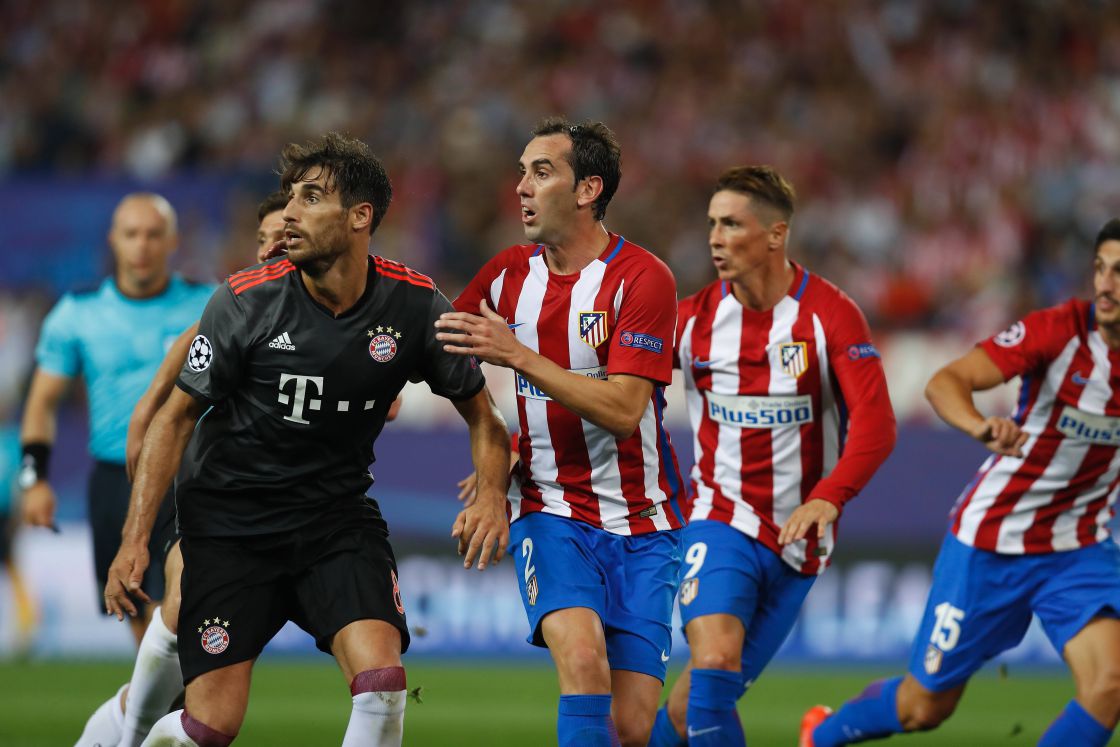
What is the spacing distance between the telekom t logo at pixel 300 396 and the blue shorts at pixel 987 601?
10.4 feet

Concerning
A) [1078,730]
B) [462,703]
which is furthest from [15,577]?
[1078,730]

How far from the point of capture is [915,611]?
38.7ft

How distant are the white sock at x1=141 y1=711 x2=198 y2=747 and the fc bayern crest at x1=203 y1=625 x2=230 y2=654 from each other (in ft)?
0.79

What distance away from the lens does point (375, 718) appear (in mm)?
5020

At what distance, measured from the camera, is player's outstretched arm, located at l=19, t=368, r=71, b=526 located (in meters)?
7.64

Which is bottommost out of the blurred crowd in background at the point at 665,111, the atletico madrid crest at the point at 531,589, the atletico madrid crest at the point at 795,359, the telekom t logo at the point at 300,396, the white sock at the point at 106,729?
the white sock at the point at 106,729

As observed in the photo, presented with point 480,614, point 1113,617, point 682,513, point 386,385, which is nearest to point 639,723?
point 682,513

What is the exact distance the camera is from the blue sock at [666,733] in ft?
22.0

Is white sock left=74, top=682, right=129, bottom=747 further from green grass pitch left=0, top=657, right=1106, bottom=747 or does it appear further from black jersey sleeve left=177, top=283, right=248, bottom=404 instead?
black jersey sleeve left=177, top=283, right=248, bottom=404

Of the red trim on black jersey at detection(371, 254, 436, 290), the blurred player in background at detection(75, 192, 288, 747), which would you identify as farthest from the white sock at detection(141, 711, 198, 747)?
the red trim on black jersey at detection(371, 254, 436, 290)

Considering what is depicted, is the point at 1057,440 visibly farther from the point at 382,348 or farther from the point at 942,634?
the point at 382,348

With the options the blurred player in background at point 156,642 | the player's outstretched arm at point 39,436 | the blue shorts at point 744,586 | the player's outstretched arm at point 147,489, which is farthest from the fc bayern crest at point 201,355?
the player's outstretched arm at point 39,436

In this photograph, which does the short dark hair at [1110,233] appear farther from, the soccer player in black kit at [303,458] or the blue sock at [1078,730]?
the soccer player in black kit at [303,458]

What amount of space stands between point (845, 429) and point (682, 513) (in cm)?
118
